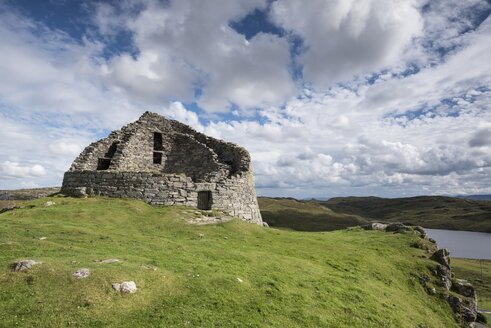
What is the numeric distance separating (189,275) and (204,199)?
15.2 metres

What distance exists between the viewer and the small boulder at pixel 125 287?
11383 mm

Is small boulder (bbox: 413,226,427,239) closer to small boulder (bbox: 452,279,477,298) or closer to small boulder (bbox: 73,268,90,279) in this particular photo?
small boulder (bbox: 452,279,477,298)

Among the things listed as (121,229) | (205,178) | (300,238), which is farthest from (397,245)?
(121,229)

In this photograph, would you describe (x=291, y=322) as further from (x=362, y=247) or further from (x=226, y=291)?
(x=362, y=247)

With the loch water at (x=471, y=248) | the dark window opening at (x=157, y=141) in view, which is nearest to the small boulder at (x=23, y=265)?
the dark window opening at (x=157, y=141)

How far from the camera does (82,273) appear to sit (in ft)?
38.3

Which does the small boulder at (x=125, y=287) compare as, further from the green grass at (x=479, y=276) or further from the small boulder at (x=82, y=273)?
the green grass at (x=479, y=276)

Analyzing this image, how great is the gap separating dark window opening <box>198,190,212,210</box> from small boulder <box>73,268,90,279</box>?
655 inches

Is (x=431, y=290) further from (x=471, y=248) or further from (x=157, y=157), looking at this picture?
(x=471, y=248)

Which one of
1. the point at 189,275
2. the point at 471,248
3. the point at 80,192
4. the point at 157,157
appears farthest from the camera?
the point at 471,248

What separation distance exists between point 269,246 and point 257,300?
8860 mm

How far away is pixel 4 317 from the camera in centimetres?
946

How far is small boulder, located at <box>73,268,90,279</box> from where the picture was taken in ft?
37.8

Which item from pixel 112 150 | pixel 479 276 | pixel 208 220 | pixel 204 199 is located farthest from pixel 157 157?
pixel 479 276
